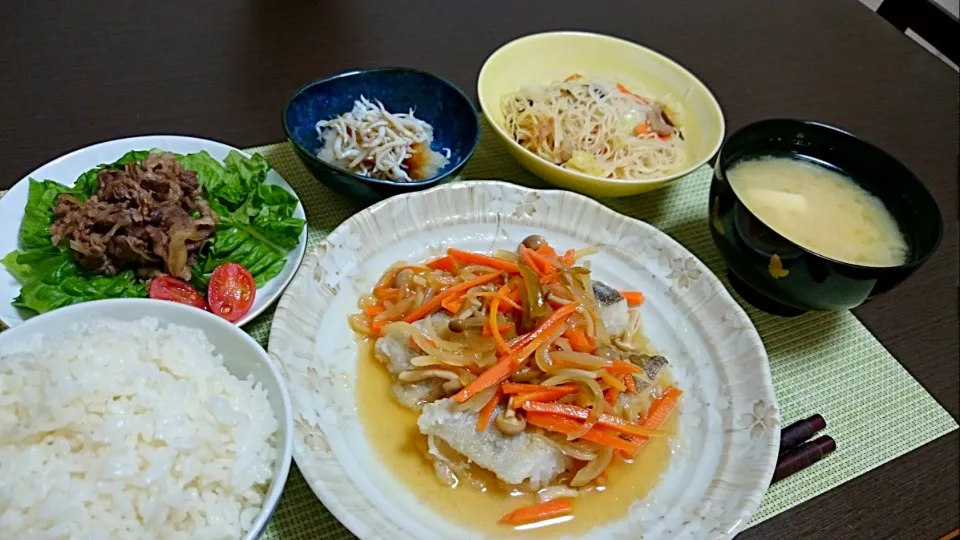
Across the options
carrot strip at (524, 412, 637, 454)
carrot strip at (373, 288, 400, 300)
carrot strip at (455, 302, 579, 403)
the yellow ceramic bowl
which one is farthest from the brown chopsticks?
carrot strip at (373, 288, 400, 300)

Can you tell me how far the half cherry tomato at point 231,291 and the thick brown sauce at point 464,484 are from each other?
1.09 ft

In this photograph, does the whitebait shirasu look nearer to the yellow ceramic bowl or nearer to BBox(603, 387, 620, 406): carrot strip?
the yellow ceramic bowl

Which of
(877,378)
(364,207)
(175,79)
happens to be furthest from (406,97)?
(877,378)

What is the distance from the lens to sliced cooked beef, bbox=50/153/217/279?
5.89 feet

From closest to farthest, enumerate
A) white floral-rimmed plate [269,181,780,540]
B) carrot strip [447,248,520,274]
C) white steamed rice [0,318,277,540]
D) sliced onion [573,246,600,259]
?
white steamed rice [0,318,277,540]
white floral-rimmed plate [269,181,780,540]
carrot strip [447,248,520,274]
sliced onion [573,246,600,259]

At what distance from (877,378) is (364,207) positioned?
160 cm

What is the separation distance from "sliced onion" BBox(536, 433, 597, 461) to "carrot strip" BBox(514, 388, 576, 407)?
86 millimetres

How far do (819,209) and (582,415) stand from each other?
109 centimetres

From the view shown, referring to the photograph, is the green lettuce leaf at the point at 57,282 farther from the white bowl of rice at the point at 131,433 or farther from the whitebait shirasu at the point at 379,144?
the whitebait shirasu at the point at 379,144

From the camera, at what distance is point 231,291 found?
180 centimetres

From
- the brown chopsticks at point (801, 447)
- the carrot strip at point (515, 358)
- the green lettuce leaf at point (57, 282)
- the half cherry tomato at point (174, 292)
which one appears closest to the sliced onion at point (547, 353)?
the carrot strip at point (515, 358)

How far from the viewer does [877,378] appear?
2076mm

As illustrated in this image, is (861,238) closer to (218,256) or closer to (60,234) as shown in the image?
(218,256)

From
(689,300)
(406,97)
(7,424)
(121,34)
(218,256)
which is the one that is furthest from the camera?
(121,34)
